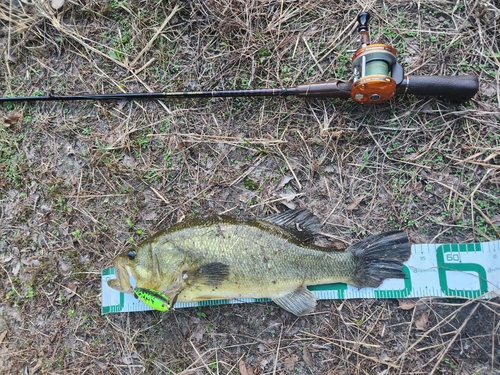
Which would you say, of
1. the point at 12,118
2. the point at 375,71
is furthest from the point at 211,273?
the point at 12,118

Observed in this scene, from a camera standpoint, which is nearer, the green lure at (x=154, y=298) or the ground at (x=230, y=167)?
the green lure at (x=154, y=298)

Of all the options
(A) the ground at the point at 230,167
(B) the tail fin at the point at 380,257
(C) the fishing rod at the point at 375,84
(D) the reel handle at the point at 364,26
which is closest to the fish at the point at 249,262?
(B) the tail fin at the point at 380,257

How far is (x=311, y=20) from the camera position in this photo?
3484 mm

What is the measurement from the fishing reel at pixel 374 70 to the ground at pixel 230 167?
37cm

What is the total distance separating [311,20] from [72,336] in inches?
149

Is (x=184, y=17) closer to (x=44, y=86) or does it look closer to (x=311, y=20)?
(x=311, y=20)

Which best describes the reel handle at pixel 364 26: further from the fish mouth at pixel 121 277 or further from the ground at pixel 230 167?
the fish mouth at pixel 121 277

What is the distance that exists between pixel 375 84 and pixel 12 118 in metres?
3.54

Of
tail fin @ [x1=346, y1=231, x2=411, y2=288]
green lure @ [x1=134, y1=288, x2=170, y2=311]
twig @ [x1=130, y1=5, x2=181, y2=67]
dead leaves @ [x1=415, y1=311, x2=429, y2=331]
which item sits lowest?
dead leaves @ [x1=415, y1=311, x2=429, y2=331]

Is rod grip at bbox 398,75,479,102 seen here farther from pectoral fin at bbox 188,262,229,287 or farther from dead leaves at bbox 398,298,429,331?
pectoral fin at bbox 188,262,229,287

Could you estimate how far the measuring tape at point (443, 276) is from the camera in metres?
3.04

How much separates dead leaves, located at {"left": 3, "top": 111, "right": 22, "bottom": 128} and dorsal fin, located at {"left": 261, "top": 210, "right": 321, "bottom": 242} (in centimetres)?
277

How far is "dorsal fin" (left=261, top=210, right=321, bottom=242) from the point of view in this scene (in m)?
3.09

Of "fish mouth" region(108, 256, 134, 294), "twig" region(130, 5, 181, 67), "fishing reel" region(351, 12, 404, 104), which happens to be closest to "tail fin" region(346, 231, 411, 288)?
"fishing reel" region(351, 12, 404, 104)
